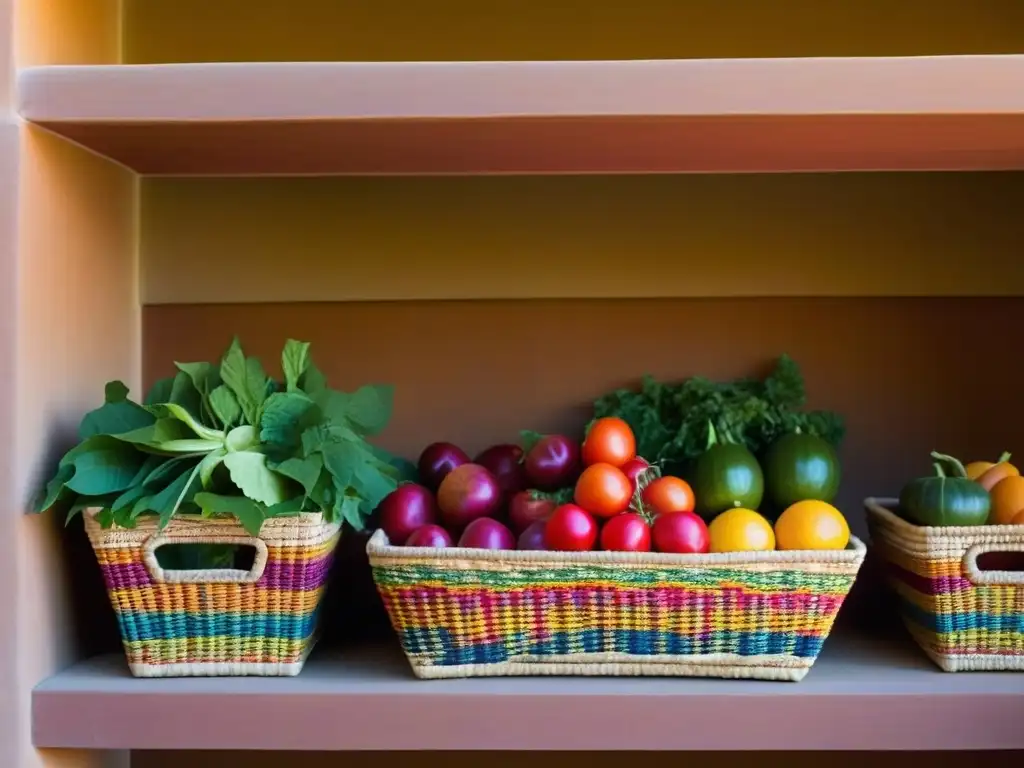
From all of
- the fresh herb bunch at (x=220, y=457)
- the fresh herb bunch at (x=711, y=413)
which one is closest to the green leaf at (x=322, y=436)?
the fresh herb bunch at (x=220, y=457)

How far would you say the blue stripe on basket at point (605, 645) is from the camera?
94 centimetres

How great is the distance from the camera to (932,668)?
39.0 inches

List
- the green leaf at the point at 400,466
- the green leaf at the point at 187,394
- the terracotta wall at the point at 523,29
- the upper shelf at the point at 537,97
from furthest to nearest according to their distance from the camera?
the terracotta wall at the point at 523,29, the green leaf at the point at 400,466, the green leaf at the point at 187,394, the upper shelf at the point at 537,97

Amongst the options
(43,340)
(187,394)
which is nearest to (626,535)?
(187,394)

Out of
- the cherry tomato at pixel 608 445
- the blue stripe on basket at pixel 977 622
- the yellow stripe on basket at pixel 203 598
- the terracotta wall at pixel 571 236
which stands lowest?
the blue stripe on basket at pixel 977 622

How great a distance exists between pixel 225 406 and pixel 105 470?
5.1 inches

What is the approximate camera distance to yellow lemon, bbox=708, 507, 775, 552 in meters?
0.95

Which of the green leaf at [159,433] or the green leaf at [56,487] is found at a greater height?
the green leaf at [159,433]

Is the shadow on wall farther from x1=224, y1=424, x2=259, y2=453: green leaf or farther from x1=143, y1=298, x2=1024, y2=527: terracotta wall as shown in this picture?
x1=224, y1=424, x2=259, y2=453: green leaf

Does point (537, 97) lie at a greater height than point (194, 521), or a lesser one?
greater

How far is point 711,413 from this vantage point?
3.82 ft

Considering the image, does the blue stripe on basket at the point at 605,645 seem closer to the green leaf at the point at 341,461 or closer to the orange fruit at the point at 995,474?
the green leaf at the point at 341,461

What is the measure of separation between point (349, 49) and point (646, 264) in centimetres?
48

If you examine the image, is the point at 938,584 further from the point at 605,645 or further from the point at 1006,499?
the point at 605,645
